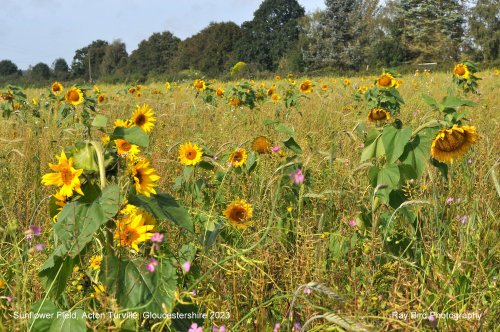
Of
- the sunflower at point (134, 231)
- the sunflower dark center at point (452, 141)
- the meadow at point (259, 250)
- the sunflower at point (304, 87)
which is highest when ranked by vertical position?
the sunflower at point (304, 87)

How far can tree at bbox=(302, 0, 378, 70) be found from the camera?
34.7 meters

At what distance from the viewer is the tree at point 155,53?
131 ft

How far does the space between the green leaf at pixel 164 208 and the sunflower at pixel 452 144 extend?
1.02 meters

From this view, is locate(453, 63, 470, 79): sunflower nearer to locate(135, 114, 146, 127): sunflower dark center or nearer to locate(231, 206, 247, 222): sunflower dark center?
locate(135, 114, 146, 127): sunflower dark center

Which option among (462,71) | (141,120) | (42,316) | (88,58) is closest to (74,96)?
(141,120)

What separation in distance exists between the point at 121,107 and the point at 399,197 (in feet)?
15.3

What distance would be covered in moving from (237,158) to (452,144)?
102 cm

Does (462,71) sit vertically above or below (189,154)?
above

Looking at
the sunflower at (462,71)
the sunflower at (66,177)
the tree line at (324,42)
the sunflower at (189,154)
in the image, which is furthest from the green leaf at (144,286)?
the tree line at (324,42)

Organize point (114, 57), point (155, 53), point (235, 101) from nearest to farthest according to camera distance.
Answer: point (235, 101), point (155, 53), point (114, 57)

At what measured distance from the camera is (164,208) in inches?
45.9

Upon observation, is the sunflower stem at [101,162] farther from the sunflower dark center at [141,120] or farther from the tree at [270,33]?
the tree at [270,33]

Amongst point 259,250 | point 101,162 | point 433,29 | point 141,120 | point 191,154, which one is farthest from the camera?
point 433,29

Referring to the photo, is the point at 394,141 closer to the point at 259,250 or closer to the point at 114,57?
the point at 259,250
